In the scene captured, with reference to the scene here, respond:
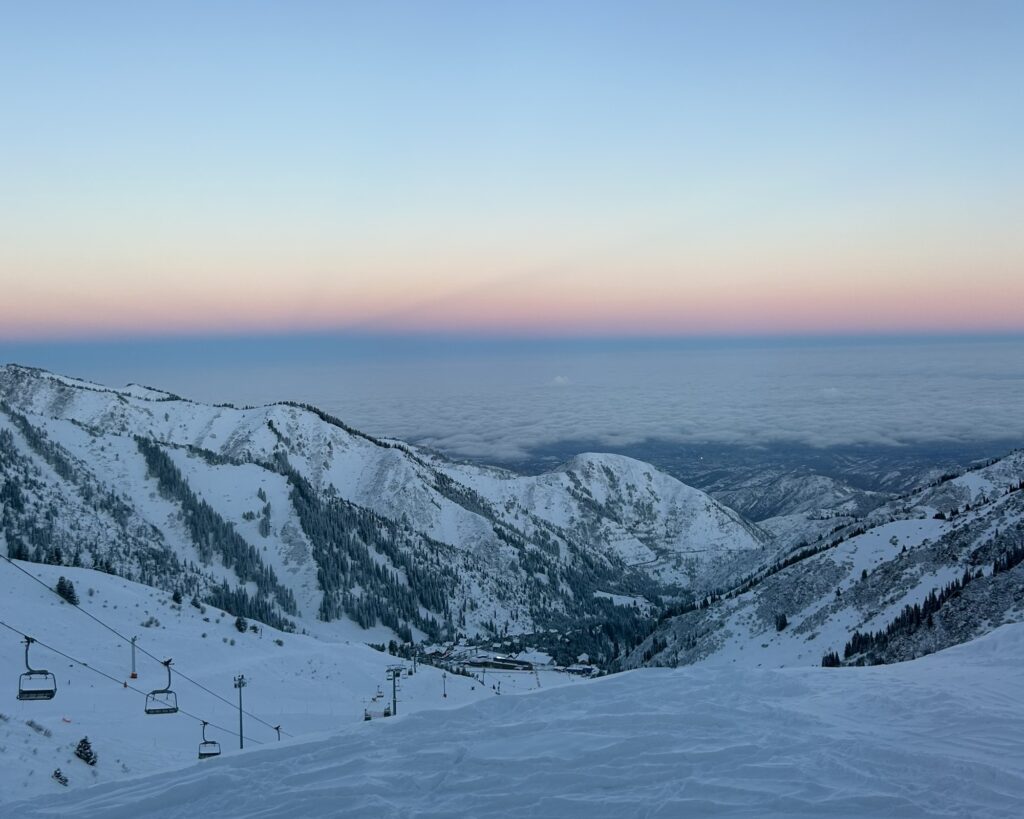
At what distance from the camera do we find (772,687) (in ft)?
66.4

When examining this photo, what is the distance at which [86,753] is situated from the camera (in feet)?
71.9

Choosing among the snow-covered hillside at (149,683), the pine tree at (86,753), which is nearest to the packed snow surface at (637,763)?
the snow-covered hillside at (149,683)

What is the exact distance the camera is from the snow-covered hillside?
23016mm

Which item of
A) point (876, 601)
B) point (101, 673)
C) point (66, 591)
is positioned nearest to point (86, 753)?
point (101, 673)

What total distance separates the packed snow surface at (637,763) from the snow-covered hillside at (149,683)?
362 centimetres

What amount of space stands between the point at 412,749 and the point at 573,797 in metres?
4.44

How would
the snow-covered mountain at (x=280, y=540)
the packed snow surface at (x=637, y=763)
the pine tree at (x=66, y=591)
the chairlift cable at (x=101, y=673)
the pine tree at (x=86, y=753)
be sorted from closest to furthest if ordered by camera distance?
the packed snow surface at (x=637, y=763) < the pine tree at (x=86, y=753) < the chairlift cable at (x=101, y=673) < the pine tree at (x=66, y=591) < the snow-covered mountain at (x=280, y=540)

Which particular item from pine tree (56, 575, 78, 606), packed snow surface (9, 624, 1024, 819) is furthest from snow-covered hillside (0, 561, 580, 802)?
packed snow surface (9, 624, 1024, 819)

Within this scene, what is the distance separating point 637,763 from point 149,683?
37.3m

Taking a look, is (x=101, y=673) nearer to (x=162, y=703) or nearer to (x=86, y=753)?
(x=162, y=703)

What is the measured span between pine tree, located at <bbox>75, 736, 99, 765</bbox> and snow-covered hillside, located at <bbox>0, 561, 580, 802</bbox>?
27 cm

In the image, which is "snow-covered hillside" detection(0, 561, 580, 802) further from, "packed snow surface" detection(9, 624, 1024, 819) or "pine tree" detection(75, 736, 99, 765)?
"packed snow surface" detection(9, 624, 1024, 819)

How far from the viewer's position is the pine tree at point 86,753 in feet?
71.1

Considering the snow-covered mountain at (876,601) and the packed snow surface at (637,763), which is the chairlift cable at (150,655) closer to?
the packed snow surface at (637,763)
